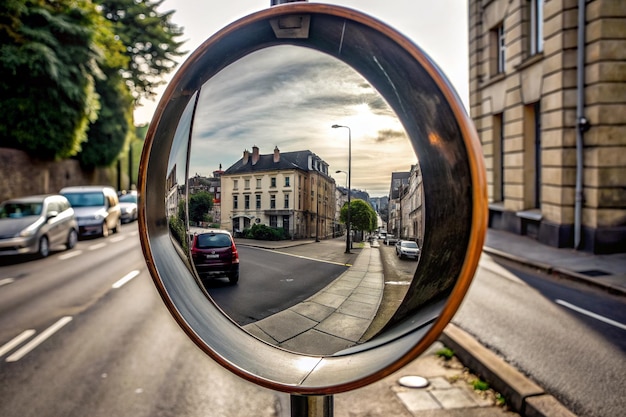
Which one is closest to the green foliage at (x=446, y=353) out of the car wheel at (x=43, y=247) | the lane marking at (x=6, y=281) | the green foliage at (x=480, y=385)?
the green foliage at (x=480, y=385)

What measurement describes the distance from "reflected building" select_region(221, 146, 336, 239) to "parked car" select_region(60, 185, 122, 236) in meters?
16.0

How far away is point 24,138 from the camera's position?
1927 cm

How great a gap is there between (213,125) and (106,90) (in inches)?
1106

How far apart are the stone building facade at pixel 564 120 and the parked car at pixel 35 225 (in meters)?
13.6

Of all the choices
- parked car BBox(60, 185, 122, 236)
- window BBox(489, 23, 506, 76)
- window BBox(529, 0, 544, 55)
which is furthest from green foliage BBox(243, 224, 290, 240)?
window BBox(489, 23, 506, 76)

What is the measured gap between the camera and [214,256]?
83cm

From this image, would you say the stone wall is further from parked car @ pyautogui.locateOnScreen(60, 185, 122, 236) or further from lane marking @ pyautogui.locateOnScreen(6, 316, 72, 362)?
lane marking @ pyautogui.locateOnScreen(6, 316, 72, 362)

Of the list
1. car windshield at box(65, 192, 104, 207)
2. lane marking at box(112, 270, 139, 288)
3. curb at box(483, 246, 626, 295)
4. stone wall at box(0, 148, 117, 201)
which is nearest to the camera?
curb at box(483, 246, 626, 295)

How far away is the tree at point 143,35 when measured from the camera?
26.0 metres

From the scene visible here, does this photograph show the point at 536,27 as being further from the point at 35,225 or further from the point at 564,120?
the point at 35,225

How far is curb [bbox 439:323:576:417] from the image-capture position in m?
3.01

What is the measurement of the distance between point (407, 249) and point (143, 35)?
98.8 feet

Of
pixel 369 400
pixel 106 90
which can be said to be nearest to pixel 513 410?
pixel 369 400

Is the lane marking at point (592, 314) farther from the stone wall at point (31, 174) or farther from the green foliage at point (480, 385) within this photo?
the stone wall at point (31, 174)
